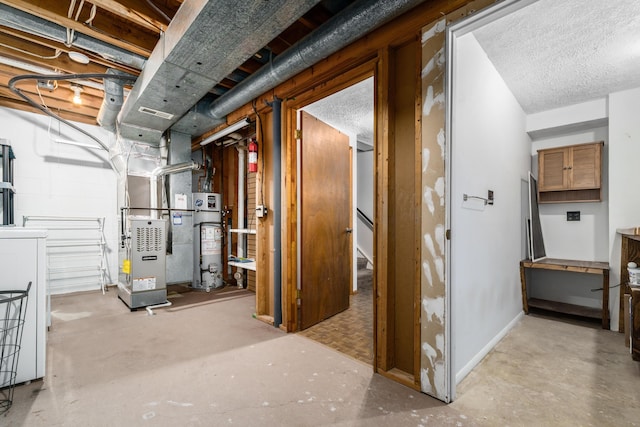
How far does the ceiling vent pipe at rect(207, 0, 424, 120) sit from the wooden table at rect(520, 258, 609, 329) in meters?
3.16

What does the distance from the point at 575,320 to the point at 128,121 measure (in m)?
5.98

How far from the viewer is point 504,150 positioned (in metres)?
2.82

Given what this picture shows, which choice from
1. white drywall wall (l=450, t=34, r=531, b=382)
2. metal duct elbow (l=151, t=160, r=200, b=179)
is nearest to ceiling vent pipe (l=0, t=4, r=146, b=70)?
metal duct elbow (l=151, t=160, r=200, b=179)

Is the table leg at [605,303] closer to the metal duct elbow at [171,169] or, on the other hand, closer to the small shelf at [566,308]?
the small shelf at [566,308]

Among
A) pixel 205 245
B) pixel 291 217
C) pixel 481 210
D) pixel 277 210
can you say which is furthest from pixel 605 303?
pixel 205 245

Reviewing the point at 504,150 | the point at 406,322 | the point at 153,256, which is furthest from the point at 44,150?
the point at 504,150

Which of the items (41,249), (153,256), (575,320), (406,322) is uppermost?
(41,249)

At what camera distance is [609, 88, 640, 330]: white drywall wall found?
3.00m

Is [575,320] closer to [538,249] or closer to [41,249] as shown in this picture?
[538,249]

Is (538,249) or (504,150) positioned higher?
(504,150)

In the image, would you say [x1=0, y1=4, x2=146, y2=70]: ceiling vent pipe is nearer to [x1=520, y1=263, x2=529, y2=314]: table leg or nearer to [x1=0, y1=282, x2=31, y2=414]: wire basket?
[x1=0, y1=282, x2=31, y2=414]: wire basket

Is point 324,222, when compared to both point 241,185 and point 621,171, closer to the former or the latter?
point 241,185

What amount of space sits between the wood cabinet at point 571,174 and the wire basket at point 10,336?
5375 mm

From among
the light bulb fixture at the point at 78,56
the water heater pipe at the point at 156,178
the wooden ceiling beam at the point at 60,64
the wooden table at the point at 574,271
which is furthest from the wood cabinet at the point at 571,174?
the wooden ceiling beam at the point at 60,64
